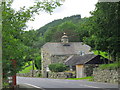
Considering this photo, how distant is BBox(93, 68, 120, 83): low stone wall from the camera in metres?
29.3

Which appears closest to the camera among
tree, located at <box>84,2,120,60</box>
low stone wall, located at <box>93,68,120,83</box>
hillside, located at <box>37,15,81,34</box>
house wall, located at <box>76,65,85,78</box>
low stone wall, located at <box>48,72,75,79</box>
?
tree, located at <box>84,2,120,60</box>

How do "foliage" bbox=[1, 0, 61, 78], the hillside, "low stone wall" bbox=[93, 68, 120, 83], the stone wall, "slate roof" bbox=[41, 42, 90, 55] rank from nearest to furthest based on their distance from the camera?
"foliage" bbox=[1, 0, 61, 78], "low stone wall" bbox=[93, 68, 120, 83], the stone wall, "slate roof" bbox=[41, 42, 90, 55], the hillside

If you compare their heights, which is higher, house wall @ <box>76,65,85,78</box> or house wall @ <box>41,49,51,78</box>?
house wall @ <box>41,49,51,78</box>

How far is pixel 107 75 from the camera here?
3155 centimetres

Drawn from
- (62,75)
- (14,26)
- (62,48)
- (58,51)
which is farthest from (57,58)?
(14,26)

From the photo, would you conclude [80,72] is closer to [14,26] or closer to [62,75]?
[62,75]

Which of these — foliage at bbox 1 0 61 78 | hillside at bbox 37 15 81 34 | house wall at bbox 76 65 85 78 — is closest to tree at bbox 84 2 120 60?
foliage at bbox 1 0 61 78

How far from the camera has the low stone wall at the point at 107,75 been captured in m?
29.3

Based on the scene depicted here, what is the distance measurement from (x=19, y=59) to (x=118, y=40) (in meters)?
12.4

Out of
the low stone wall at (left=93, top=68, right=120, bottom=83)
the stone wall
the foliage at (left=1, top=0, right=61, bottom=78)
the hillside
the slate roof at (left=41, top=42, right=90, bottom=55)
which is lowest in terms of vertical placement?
the low stone wall at (left=93, top=68, right=120, bottom=83)

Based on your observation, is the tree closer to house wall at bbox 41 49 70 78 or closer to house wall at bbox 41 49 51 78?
house wall at bbox 41 49 70 78

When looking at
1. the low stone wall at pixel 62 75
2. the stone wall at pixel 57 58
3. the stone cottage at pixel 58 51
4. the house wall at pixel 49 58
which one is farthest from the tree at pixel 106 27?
the house wall at pixel 49 58

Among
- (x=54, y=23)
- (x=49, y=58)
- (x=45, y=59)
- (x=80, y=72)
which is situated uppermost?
(x=54, y=23)

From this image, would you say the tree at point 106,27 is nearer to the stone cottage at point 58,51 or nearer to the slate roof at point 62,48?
the stone cottage at point 58,51
